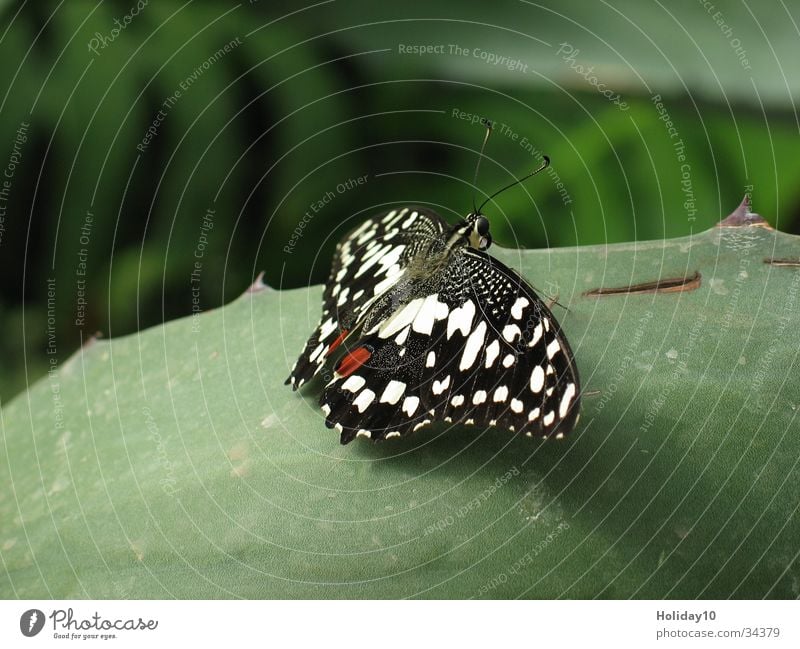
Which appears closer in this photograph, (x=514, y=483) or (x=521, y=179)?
(x=514, y=483)

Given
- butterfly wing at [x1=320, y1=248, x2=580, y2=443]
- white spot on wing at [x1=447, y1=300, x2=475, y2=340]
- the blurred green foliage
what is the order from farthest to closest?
the blurred green foliage → white spot on wing at [x1=447, y1=300, x2=475, y2=340] → butterfly wing at [x1=320, y1=248, x2=580, y2=443]

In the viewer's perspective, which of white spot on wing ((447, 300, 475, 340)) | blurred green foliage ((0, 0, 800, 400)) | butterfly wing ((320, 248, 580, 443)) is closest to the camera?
butterfly wing ((320, 248, 580, 443))

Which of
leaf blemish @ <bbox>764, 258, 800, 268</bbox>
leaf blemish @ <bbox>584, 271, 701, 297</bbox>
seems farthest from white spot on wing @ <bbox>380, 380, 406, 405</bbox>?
leaf blemish @ <bbox>764, 258, 800, 268</bbox>

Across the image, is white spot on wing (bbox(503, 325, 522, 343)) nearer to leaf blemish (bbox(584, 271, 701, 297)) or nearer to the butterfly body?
the butterfly body

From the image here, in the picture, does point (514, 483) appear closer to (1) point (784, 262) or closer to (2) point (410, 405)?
(2) point (410, 405)

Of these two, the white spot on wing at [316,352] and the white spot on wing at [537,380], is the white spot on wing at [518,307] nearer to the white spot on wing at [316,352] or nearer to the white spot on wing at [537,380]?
the white spot on wing at [537,380]

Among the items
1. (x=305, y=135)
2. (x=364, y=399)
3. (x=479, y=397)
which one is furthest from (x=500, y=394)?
(x=305, y=135)

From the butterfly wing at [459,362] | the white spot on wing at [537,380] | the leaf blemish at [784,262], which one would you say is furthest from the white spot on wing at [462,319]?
the leaf blemish at [784,262]
